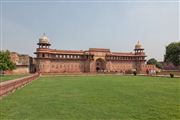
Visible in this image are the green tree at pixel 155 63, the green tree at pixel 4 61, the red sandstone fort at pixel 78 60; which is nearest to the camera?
the green tree at pixel 4 61

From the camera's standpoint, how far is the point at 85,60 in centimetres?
4559

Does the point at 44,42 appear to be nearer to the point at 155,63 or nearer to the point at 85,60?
the point at 85,60

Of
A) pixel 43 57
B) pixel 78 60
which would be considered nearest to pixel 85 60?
pixel 78 60

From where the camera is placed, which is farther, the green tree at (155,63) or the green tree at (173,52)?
the green tree at (155,63)

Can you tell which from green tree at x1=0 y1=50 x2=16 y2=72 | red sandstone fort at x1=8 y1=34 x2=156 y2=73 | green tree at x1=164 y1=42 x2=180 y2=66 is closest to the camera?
green tree at x1=0 y1=50 x2=16 y2=72

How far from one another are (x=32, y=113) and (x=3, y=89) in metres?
3.31

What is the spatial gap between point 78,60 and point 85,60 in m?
1.56

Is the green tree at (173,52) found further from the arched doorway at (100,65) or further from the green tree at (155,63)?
the green tree at (155,63)

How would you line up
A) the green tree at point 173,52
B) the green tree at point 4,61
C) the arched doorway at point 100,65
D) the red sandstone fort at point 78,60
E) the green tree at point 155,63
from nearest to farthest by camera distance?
1. the green tree at point 4,61
2. the green tree at point 173,52
3. the red sandstone fort at point 78,60
4. the arched doorway at point 100,65
5. the green tree at point 155,63

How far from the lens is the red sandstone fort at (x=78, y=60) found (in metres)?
41.2

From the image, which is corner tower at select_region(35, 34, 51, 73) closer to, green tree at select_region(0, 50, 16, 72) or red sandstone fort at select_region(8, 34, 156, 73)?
red sandstone fort at select_region(8, 34, 156, 73)

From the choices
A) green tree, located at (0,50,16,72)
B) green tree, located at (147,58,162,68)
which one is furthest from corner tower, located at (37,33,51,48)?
green tree, located at (147,58,162,68)

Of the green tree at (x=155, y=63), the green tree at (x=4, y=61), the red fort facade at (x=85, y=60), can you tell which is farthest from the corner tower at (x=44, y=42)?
the green tree at (x=155, y=63)

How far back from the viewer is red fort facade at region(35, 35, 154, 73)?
41344mm
